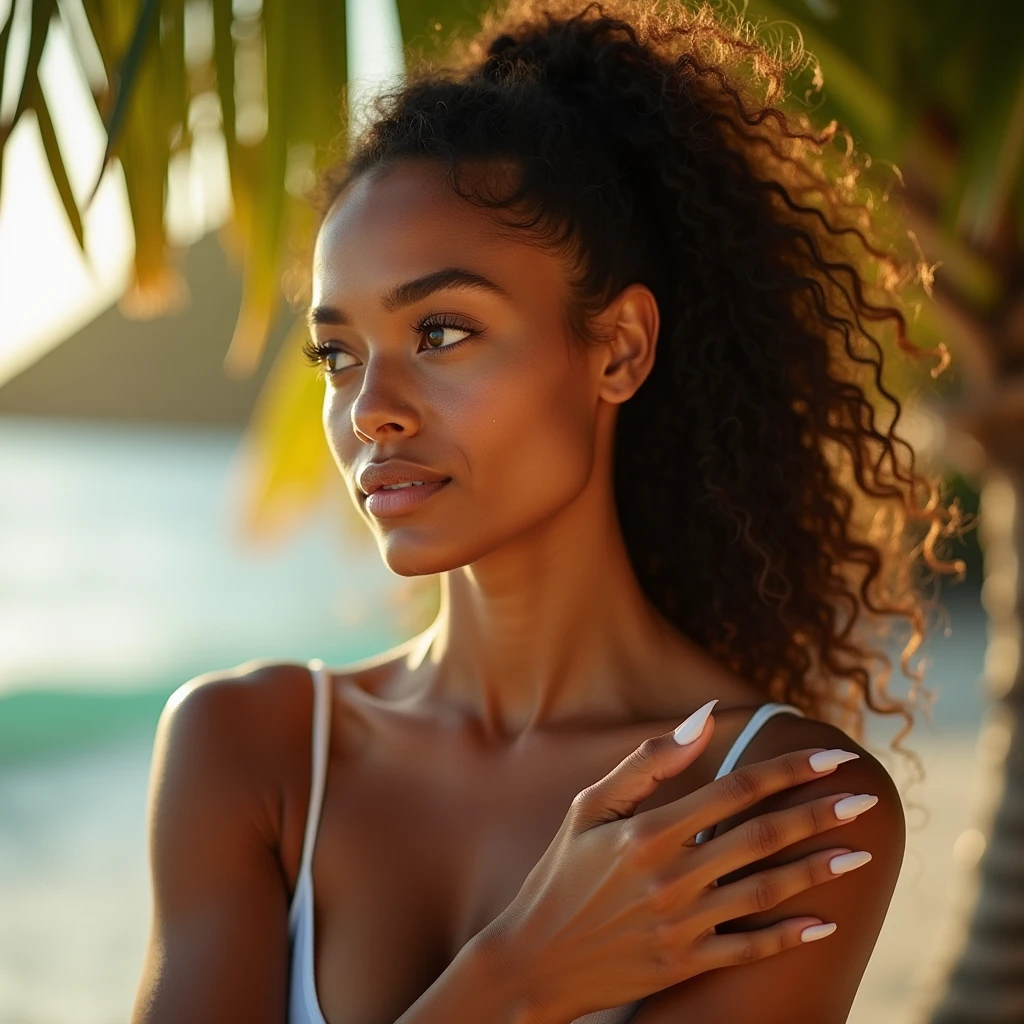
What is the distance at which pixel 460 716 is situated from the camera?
1.82m

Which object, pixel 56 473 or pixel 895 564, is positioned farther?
pixel 56 473

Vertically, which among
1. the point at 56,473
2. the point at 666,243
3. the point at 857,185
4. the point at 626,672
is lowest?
the point at 626,672

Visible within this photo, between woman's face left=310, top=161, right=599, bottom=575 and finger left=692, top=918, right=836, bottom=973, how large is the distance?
485 mm

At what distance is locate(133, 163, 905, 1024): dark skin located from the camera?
1.57 meters

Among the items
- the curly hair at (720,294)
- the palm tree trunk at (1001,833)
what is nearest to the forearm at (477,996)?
the curly hair at (720,294)

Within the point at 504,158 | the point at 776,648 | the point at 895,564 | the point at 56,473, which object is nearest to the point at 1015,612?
the point at 895,564

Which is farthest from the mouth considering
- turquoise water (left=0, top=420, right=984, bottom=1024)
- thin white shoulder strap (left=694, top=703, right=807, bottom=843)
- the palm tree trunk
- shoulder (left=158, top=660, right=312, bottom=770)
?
the palm tree trunk

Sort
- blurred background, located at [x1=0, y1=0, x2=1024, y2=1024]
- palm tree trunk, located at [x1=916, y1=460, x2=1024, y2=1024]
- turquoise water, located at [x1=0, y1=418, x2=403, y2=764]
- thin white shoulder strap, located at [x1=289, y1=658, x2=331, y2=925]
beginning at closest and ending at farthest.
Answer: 1. thin white shoulder strap, located at [x1=289, y1=658, x2=331, y2=925]
2. blurred background, located at [x1=0, y1=0, x2=1024, y2=1024]
3. palm tree trunk, located at [x1=916, y1=460, x2=1024, y2=1024]
4. turquoise water, located at [x1=0, y1=418, x2=403, y2=764]

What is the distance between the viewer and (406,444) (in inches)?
62.2

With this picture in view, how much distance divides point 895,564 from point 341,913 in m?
0.93

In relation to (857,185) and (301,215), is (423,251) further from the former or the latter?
(301,215)

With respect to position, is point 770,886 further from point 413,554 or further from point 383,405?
point 383,405

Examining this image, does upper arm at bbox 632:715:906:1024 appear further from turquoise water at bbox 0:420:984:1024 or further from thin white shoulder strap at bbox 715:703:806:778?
turquoise water at bbox 0:420:984:1024

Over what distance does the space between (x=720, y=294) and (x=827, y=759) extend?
2.13ft
